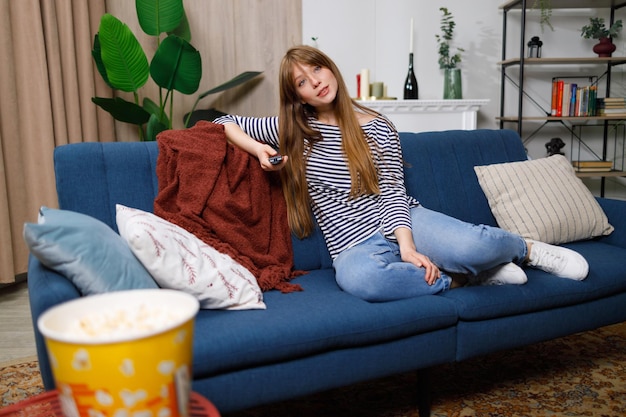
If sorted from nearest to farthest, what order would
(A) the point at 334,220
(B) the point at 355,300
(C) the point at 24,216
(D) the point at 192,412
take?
1. (D) the point at 192,412
2. (B) the point at 355,300
3. (A) the point at 334,220
4. (C) the point at 24,216

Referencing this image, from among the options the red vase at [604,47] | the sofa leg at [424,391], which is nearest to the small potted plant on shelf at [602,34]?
the red vase at [604,47]

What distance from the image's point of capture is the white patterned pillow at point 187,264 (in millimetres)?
1269

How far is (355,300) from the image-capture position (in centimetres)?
145

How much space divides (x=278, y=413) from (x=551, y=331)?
0.84 metres

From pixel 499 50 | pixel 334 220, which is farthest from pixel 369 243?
pixel 499 50

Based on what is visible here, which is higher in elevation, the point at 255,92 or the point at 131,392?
the point at 255,92

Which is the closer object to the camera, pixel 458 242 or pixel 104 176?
pixel 458 242

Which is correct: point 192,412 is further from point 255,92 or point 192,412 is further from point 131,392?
point 255,92

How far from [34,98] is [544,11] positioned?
3226 millimetres

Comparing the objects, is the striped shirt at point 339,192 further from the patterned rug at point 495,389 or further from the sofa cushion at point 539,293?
the patterned rug at point 495,389

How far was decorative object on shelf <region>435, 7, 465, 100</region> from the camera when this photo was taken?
3.63 meters

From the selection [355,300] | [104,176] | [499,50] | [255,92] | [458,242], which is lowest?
[355,300]

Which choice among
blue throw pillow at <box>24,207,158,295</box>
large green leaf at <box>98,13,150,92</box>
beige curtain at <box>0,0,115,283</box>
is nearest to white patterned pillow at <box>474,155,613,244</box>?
blue throw pillow at <box>24,207,158,295</box>

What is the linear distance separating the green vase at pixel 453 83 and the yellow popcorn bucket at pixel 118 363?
3.27 m
